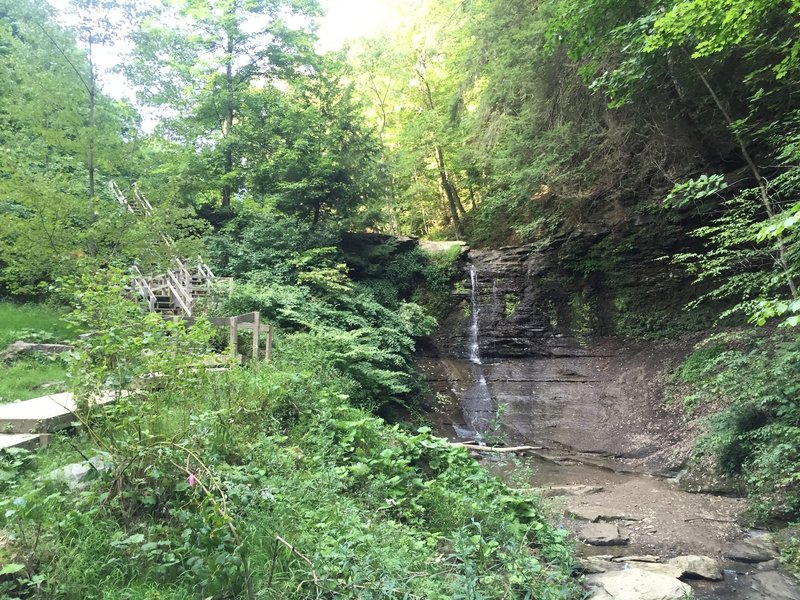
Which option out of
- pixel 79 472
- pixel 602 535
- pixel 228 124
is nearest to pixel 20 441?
pixel 79 472

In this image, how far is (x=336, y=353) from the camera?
29.5 ft

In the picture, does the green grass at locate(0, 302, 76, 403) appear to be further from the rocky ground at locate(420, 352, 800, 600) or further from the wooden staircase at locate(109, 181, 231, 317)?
the rocky ground at locate(420, 352, 800, 600)

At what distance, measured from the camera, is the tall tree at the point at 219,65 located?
15078mm

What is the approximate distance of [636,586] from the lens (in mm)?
4285

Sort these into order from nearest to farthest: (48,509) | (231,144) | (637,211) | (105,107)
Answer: (48,509), (105,107), (637,211), (231,144)

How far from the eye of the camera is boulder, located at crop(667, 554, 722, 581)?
16.2ft

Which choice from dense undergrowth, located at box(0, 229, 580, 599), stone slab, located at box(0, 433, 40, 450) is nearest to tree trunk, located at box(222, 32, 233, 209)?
dense undergrowth, located at box(0, 229, 580, 599)

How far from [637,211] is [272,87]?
44.7 ft

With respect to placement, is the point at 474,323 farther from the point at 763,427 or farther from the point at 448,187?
the point at 763,427

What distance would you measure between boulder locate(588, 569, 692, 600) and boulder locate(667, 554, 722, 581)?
548 mm

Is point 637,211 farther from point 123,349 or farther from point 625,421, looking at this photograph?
point 123,349

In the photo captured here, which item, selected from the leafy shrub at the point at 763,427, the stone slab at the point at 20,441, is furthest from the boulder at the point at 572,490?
the stone slab at the point at 20,441

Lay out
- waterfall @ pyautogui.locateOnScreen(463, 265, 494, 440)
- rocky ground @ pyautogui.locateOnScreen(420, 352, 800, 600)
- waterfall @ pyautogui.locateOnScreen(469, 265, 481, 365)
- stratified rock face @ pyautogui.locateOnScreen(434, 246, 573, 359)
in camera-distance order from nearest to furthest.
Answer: rocky ground @ pyautogui.locateOnScreen(420, 352, 800, 600), waterfall @ pyautogui.locateOnScreen(463, 265, 494, 440), stratified rock face @ pyautogui.locateOnScreen(434, 246, 573, 359), waterfall @ pyautogui.locateOnScreen(469, 265, 481, 365)

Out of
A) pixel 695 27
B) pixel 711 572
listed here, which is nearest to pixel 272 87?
pixel 695 27
